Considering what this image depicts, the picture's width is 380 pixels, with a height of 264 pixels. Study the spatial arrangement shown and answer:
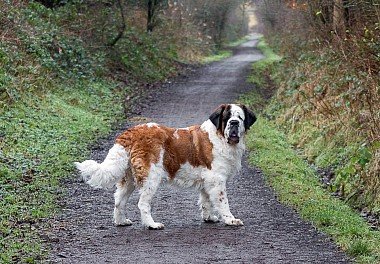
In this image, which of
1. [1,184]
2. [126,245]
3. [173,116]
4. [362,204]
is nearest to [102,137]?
[173,116]

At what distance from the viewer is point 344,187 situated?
11.6 meters

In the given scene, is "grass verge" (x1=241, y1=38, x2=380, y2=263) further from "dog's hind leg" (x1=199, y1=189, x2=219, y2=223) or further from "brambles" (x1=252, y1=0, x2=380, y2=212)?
"dog's hind leg" (x1=199, y1=189, x2=219, y2=223)

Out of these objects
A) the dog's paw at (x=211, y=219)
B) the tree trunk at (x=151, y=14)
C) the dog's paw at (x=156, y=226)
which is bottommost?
the tree trunk at (x=151, y=14)

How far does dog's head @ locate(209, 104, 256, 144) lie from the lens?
348 inches

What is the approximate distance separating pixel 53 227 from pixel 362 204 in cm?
477

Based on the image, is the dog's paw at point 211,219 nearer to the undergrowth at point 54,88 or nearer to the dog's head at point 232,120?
the dog's head at point 232,120

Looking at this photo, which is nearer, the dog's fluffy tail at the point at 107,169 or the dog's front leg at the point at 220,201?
the dog's fluffy tail at the point at 107,169

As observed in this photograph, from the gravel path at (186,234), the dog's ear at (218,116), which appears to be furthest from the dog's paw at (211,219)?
the dog's ear at (218,116)

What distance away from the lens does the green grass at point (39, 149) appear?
8.22m

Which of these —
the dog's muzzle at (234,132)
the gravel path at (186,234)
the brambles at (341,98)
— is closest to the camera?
the gravel path at (186,234)

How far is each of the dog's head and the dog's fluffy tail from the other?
126 cm

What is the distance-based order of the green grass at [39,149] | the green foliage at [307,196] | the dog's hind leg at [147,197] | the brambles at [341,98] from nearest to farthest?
the green foliage at [307,196]
the green grass at [39,149]
the dog's hind leg at [147,197]
the brambles at [341,98]

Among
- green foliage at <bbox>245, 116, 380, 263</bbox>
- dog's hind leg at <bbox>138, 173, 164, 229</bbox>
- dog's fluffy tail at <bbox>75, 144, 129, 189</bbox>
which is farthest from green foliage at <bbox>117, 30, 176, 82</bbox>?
dog's hind leg at <bbox>138, 173, 164, 229</bbox>

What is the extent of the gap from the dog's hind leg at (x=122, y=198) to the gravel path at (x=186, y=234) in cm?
14
